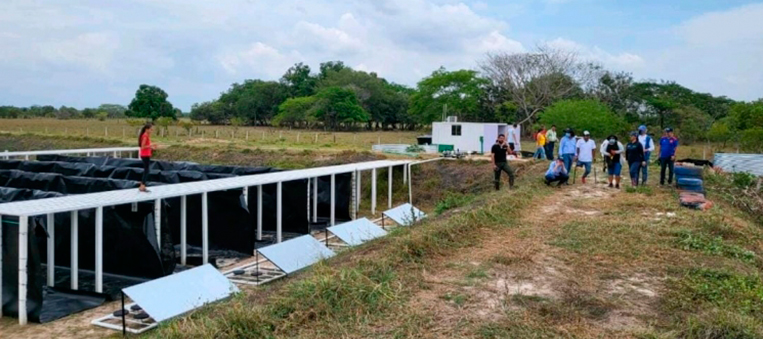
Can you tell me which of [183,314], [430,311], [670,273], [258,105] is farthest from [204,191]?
[258,105]

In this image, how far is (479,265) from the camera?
273 inches

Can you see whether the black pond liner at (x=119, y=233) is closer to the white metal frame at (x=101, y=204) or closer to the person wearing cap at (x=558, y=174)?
the white metal frame at (x=101, y=204)

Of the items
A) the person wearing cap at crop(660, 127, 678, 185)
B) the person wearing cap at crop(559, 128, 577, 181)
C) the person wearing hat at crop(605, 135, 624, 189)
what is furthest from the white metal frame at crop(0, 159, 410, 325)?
the person wearing cap at crop(660, 127, 678, 185)

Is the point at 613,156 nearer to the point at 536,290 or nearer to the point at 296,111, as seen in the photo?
the point at 536,290

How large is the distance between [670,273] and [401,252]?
285 centimetres

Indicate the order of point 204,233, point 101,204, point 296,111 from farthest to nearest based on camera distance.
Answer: point 296,111, point 204,233, point 101,204

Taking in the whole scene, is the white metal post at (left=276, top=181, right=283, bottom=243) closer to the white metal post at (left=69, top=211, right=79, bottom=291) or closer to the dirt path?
the white metal post at (left=69, top=211, right=79, bottom=291)

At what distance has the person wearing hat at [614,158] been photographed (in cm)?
1277

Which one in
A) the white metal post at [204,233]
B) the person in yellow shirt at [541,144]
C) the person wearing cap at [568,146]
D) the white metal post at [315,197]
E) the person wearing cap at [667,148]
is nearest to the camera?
the white metal post at [204,233]

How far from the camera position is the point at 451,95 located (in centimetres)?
4131

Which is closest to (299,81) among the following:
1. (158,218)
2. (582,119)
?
(582,119)

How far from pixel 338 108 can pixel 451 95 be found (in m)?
8.25

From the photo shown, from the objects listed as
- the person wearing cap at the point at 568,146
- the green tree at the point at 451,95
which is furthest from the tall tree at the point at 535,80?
the person wearing cap at the point at 568,146

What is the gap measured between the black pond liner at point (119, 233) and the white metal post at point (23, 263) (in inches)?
2.3
